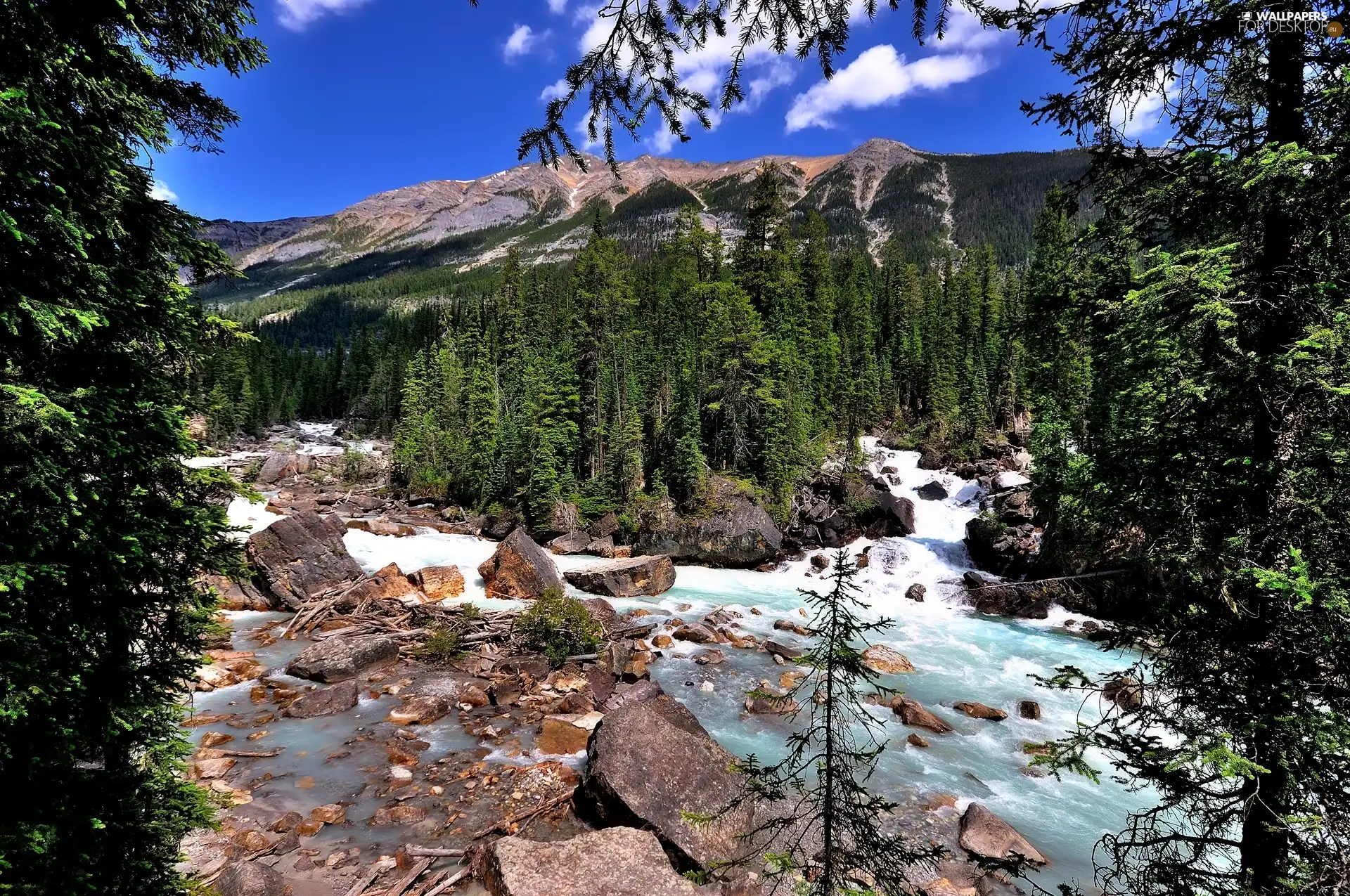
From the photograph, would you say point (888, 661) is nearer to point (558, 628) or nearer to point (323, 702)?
point (558, 628)

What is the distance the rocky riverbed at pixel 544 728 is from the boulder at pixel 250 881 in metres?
0.03

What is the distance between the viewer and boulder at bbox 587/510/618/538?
3366 centimetres

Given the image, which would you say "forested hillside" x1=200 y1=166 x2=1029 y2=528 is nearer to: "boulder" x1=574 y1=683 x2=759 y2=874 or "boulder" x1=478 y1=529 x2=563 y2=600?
"boulder" x1=478 y1=529 x2=563 y2=600

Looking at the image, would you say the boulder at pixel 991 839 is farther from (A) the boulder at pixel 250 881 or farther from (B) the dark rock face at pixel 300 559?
(B) the dark rock face at pixel 300 559

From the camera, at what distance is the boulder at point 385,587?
1839 centimetres

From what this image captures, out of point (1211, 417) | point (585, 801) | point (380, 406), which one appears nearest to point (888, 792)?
point (585, 801)

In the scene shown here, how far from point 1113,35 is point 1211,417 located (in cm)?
282

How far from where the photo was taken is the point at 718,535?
31828 mm

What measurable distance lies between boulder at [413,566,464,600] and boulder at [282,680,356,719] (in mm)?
7006

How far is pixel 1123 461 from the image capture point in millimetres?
4516

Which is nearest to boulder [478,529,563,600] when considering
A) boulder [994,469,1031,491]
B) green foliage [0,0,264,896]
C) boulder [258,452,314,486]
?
green foliage [0,0,264,896]

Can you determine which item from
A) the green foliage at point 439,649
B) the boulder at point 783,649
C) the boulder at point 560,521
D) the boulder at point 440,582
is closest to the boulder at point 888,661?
the boulder at point 783,649

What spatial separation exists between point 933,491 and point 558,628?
3089 cm

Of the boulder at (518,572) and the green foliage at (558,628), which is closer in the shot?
the green foliage at (558,628)
